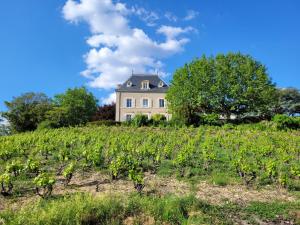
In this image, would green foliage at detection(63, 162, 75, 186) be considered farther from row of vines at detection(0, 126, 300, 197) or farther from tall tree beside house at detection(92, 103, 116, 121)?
tall tree beside house at detection(92, 103, 116, 121)

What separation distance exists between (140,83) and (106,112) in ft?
19.4

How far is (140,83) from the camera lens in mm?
42500

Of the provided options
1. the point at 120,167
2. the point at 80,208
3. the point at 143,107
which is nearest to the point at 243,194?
the point at 120,167

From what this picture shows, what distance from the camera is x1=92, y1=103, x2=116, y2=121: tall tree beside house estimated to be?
41.4 meters

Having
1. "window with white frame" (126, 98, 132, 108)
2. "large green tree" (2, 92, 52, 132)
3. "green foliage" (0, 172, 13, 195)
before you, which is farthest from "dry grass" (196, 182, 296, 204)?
"window with white frame" (126, 98, 132, 108)

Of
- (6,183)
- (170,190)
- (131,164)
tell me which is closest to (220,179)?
(170,190)

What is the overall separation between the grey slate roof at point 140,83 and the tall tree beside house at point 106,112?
2.81m

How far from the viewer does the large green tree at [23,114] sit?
107ft

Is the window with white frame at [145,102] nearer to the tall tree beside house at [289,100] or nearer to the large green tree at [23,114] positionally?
the large green tree at [23,114]

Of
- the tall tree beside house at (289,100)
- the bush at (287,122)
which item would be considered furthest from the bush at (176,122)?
the tall tree beside house at (289,100)

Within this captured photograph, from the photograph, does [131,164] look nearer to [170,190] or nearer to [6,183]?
[170,190]

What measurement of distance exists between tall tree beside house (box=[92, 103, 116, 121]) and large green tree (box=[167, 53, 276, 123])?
1168cm

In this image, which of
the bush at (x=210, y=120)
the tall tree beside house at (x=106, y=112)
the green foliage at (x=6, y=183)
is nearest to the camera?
the green foliage at (x=6, y=183)

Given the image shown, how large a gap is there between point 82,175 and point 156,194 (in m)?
2.18
